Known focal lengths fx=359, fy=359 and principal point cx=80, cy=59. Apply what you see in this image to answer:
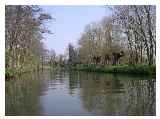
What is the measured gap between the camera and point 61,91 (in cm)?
598

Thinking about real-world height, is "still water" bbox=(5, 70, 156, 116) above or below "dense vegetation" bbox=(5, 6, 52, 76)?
below

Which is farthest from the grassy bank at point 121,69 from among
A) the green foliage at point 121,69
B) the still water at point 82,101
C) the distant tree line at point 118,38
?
the still water at point 82,101

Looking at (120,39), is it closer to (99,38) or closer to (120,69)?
(99,38)

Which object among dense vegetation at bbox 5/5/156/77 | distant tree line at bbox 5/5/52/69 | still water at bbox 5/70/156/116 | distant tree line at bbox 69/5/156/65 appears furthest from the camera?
distant tree line at bbox 69/5/156/65

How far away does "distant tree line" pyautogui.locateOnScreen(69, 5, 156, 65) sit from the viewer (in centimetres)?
598

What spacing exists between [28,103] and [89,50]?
7.57 ft

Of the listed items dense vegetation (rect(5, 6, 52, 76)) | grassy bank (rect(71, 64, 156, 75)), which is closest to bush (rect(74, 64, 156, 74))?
grassy bank (rect(71, 64, 156, 75))

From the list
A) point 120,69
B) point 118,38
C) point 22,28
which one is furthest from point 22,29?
point 120,69

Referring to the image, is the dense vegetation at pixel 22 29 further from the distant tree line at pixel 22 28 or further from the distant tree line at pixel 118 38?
the distant tree line at pixel 118 38

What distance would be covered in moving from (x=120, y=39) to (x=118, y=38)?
0.09m

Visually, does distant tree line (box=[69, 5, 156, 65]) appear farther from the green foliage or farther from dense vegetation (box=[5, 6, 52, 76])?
dense vegetation (box=[5, 6, 52, 76])

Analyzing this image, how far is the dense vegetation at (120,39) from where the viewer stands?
5984mm
